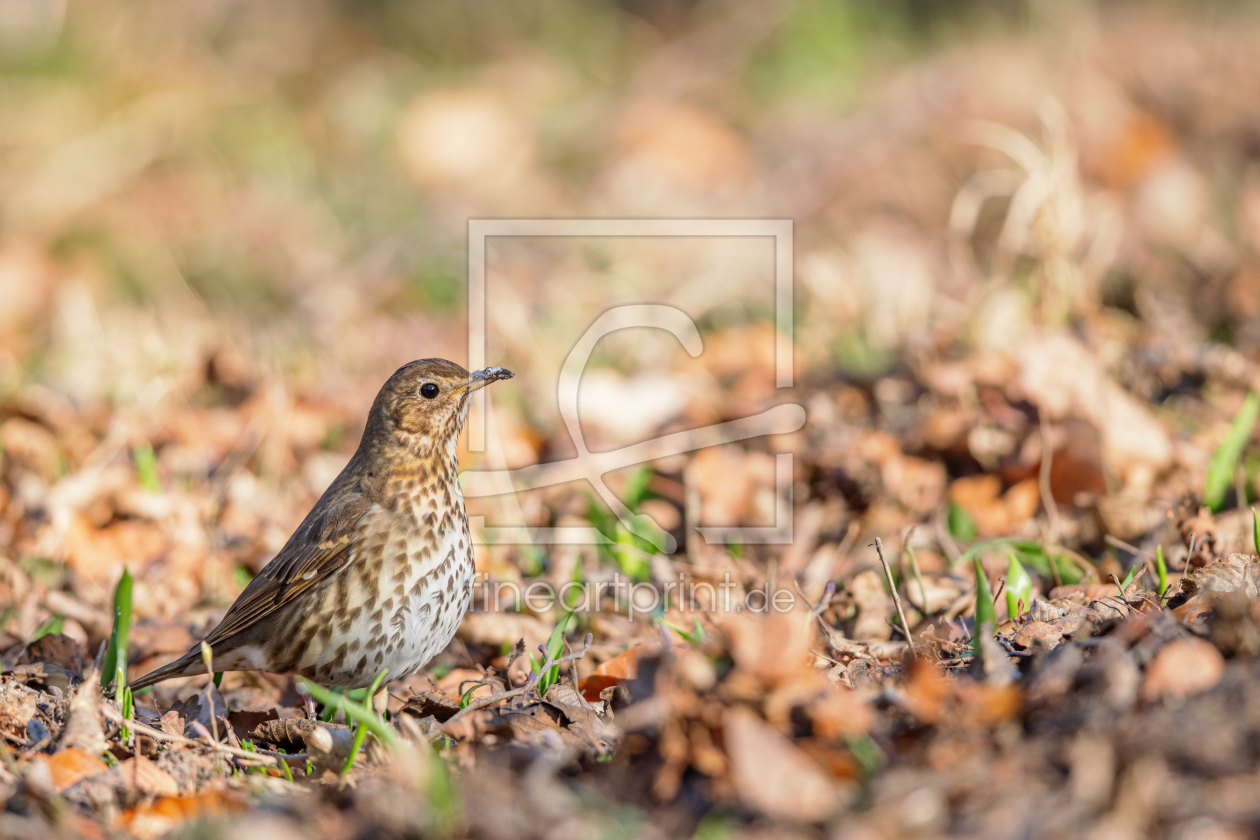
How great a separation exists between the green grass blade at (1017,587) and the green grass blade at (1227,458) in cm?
93

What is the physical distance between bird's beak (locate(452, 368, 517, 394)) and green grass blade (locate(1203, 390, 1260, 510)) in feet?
7.96

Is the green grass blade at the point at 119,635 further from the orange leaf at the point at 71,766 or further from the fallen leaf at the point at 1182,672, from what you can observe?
the fallen leaf at the point at 1182,672

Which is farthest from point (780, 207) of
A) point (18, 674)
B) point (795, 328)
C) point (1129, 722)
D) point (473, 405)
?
point (1129, 722)

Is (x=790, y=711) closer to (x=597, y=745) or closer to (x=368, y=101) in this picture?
(x=597, y=745)

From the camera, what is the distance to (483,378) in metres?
4.02

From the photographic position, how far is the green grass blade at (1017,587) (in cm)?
342

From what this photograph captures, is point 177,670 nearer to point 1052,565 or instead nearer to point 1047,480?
point 1052,565

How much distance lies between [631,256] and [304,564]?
532 cm

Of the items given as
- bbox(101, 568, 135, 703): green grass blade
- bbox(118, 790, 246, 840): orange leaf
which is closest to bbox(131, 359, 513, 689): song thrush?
bbox(101, 568, 135, 703): green grass blade

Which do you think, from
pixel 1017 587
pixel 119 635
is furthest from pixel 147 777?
pixel 1017 587

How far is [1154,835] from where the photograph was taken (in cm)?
190

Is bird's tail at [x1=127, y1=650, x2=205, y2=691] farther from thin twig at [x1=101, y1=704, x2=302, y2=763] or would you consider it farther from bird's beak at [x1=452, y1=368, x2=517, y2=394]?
bird's beak at [x1=452, y1=368, x2=517, y2=394]

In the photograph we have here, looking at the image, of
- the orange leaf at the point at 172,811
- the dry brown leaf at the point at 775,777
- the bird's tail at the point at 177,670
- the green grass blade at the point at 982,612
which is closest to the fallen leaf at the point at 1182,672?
the dry brown leaf at the point at 775,777

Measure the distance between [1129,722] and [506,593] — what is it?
274 cm
